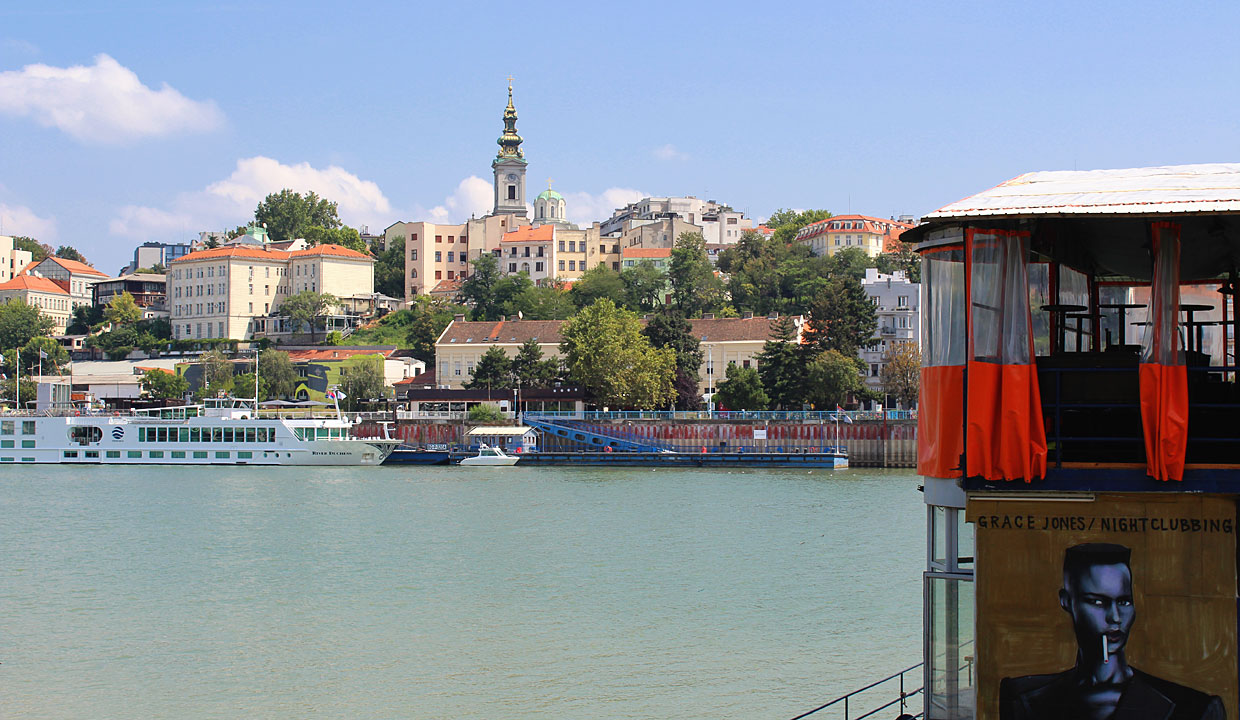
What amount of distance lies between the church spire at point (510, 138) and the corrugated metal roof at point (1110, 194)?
457 ft

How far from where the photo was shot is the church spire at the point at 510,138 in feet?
481

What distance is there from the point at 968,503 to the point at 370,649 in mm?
15129

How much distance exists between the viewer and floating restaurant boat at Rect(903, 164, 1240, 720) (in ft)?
23.9

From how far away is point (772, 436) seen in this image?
67.2 metres

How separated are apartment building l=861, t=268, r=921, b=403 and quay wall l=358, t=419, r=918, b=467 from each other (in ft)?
57.0

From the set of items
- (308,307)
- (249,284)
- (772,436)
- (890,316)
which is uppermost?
(249,284)

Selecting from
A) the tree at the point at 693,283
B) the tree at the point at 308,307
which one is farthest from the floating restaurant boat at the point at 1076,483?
the tree at the point at 308,307

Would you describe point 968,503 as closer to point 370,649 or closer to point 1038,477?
point 1038,477

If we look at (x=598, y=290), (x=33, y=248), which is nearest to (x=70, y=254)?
(x=33, y=248)

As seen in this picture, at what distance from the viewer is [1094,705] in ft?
23.7

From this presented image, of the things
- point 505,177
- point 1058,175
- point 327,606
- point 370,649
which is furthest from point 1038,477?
point 505,177

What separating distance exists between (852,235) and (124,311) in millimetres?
69557

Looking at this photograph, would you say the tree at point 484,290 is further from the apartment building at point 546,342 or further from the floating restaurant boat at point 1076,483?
the floating restaurant boat at point 1076,483

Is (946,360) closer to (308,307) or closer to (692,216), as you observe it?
(308,307)
